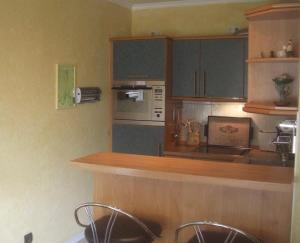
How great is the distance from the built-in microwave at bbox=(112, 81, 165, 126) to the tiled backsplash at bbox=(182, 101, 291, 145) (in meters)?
0.51

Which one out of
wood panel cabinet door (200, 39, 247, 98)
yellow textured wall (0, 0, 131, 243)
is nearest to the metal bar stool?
yellow textured wall (0, 0, 131, 243)

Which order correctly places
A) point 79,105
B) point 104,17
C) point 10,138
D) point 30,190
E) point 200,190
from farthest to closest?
point 104,17 → point 79,105 → point 30,190 → point 10,138 → point 200,190

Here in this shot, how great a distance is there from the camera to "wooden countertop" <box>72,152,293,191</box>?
2207 mm

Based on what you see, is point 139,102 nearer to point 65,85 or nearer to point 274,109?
point 65,85

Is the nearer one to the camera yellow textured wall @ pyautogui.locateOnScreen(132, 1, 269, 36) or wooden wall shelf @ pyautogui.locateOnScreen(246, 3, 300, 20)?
wooden wall shelf @ pyautogui.locateOnScreen(246, 3, 300, 20)

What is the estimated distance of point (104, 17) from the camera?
14.3ft

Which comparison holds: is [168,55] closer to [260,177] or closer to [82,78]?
[82,78]

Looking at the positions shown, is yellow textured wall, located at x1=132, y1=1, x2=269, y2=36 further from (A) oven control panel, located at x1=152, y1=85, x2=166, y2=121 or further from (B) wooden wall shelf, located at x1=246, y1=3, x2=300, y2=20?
(B) wooden wall shelf, located at x1=246, y1=3, x2=300, y2=20

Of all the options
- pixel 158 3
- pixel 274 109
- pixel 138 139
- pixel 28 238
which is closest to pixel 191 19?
pixel 158 3

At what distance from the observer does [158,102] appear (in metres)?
4.34

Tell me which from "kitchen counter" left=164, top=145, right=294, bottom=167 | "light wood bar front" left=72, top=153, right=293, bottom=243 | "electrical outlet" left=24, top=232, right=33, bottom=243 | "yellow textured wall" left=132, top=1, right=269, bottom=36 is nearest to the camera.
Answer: "light wood bar front" left=72, top=153, right=293, bottom=243

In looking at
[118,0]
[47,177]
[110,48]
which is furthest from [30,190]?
[118,0]

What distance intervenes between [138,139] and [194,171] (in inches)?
82.5

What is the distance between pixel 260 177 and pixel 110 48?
2723mm
